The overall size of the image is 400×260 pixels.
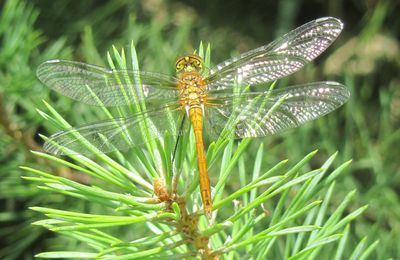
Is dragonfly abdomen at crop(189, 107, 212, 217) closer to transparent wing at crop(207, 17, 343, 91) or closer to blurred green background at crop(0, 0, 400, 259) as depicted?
transparent wing at crop(207, 17, 343, 91)

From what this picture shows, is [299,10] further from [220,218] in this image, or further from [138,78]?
[138,78]

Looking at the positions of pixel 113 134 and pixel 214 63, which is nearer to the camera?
pixel 113 134

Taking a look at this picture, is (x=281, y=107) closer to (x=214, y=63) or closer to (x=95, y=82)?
(x=95, y=82)

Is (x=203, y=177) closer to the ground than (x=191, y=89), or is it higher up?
closer to the ground

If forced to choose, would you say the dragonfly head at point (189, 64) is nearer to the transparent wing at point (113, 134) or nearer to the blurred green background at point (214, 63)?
the transparent wing at point (113, 134)

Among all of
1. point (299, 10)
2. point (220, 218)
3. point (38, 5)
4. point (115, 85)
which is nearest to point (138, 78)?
point (115, 85)

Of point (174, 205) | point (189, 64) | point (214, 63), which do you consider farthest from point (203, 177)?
point (214, 63)

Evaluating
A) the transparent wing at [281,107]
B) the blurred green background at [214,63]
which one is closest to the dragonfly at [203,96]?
the transparent wing at [281,107]

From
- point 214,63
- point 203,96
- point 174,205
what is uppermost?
point 214,63
